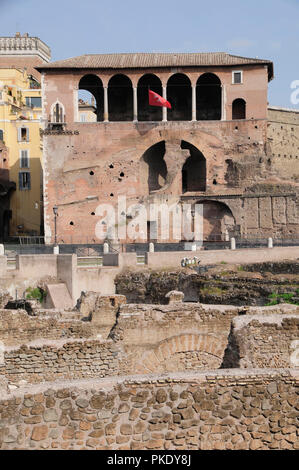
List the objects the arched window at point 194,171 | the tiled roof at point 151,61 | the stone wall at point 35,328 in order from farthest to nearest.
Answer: the arched window at point 194,171
the tiled roof at point 151,61
the stone wall at point 35,328

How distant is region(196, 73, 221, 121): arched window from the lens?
42.5m

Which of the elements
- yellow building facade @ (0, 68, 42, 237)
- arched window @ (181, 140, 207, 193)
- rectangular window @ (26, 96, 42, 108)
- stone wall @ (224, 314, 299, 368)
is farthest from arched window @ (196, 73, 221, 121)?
stone wall @ (224, 314, 299, 368)

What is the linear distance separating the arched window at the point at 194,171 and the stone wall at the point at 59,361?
30.9 metres

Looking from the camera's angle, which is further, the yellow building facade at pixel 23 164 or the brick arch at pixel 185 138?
the yellow building facade at pixel 23 164

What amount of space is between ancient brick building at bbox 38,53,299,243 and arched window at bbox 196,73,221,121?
265 cm

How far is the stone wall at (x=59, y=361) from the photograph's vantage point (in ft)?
25.9

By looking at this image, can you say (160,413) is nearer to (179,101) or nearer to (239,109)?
(239,109)

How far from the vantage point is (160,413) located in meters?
5.77

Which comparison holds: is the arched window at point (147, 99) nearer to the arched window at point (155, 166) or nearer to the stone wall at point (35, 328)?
the arched window at point (155, 166)

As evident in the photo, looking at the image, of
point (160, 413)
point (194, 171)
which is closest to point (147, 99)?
point (194, 171)

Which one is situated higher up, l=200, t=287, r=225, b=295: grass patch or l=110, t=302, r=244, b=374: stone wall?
l=110, t=302, r=244, b=374: stone wall

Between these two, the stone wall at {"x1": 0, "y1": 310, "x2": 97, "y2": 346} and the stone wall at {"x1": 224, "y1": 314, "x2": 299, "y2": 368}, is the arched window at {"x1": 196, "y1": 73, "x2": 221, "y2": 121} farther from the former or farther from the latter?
the stone wall at {"x1": 224, "y1": 314, "x2": 299, "y2": 368}

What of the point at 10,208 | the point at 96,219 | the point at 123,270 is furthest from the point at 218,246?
the point at 10,208

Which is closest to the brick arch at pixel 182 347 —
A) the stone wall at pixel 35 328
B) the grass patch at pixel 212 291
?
the stone wall at pixel 35 328
